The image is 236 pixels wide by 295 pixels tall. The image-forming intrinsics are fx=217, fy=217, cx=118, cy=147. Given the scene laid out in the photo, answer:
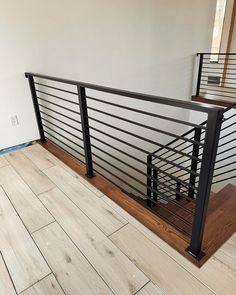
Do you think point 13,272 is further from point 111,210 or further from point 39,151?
point 39,151

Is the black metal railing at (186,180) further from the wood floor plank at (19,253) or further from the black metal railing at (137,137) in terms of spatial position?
the wood floor plank at (19,253)

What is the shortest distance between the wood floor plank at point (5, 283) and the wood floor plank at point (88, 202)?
1.96 ft

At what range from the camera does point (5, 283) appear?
117cm

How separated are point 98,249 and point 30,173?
3.96ft

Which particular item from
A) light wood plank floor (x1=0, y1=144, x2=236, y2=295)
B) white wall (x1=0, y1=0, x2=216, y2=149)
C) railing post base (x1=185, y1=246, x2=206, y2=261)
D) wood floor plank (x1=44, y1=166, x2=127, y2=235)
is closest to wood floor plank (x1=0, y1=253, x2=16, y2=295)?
light wood plank floor (x1=0, y1=144, x2=236, y2=295)

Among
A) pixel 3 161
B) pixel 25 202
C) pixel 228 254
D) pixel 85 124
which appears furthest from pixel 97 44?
pixel 228 254

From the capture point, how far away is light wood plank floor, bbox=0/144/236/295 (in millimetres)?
1129

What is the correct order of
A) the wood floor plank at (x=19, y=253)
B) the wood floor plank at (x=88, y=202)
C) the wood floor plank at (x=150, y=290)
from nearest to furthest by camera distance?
the wood floor plank at (x=150, y=290)
the wood floor plank at (x=19, y=253)
the wood floor plank at (x=88, y=202)

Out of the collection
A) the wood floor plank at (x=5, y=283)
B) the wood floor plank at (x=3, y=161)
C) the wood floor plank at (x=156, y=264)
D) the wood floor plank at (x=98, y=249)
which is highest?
the wood floor plank at (x=3, y=161)

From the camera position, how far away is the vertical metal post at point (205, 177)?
94cm

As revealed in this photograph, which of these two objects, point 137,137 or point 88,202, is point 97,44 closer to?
point 137,137

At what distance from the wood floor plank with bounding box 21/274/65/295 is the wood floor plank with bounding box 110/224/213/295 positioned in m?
0.41

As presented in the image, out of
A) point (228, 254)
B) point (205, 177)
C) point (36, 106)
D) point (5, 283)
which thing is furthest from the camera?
point (36, 106)

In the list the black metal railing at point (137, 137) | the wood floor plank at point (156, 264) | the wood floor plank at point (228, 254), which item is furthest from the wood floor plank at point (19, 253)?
the wood floor plank at point (228, 254)
